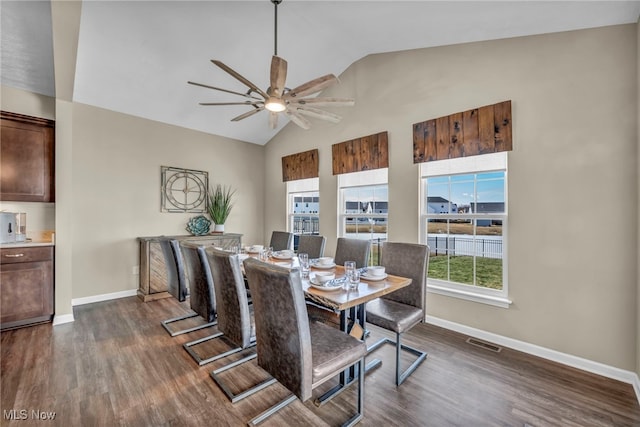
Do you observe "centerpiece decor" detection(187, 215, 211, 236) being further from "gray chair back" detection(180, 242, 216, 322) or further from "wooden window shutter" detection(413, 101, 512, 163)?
"wooden window shutter" detection(413, 101, 512, 163)

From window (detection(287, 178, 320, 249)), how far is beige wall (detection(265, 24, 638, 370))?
2248 millimetres

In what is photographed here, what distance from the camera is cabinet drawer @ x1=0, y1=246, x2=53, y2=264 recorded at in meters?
3.05

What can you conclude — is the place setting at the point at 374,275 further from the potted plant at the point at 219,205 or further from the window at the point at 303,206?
the potted plant at the point at 219,205

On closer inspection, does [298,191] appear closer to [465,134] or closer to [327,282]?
[465,134]

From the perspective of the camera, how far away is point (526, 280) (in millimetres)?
2709

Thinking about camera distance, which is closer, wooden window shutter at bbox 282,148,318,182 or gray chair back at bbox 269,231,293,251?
gray chair back at bbox 269,231,293,251

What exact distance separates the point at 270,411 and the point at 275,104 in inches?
94.0

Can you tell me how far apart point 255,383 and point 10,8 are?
12.6 ft

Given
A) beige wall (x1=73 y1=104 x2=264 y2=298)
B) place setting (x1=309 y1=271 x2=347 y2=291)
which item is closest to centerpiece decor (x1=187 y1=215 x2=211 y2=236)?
beige wall (x1=73 y1=104 x2=264 y2=298)

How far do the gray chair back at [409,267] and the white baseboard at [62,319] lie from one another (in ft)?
12.2

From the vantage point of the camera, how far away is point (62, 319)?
3291 mm

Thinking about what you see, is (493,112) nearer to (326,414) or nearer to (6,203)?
(326,414)

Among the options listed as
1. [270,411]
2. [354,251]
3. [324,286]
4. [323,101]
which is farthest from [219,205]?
[270,411]

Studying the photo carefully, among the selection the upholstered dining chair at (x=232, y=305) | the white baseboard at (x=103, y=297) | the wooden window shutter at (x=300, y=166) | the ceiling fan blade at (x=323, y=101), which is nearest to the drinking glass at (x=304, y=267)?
the upholstered dining chair at (x=232, y=305)
